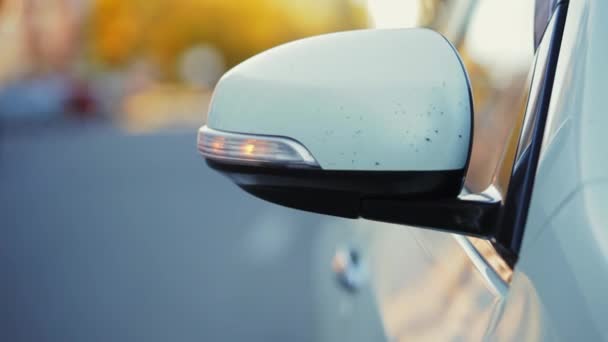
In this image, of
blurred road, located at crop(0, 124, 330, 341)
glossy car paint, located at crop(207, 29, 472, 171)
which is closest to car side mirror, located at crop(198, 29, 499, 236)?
glossy car paint, located at crop(207, 29, 472, 171)

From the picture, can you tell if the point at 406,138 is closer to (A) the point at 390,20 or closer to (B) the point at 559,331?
(B) the point at 559,331

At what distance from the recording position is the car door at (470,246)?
1.39m

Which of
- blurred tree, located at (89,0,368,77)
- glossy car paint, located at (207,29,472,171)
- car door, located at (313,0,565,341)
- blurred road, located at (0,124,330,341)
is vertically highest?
glossy car paint, located at (207,29,472,171)

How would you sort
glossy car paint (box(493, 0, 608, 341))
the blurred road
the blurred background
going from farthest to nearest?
1. the blurred road
2. the blurred background
3. glossy car paint (box(493, 0, 608, 341))

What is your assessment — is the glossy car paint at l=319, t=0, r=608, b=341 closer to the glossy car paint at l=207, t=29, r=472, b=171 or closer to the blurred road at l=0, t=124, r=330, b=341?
the glossy car paint at l=207, t=29, r=472, b=171

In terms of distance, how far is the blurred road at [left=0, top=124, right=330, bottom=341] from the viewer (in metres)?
5.05

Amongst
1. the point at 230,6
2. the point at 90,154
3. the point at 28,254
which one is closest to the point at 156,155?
the point at 90,154

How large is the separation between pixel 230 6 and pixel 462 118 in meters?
24.7

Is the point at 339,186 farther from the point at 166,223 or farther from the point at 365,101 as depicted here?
the point at 166,223

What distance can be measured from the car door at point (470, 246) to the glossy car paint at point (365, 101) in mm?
109

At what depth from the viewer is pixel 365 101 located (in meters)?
1.33

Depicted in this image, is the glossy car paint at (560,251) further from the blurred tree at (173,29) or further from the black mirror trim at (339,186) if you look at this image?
the blurred tree at (173,29)

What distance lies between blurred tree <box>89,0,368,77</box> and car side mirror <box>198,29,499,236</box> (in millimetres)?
22744

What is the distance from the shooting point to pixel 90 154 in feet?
36.3
